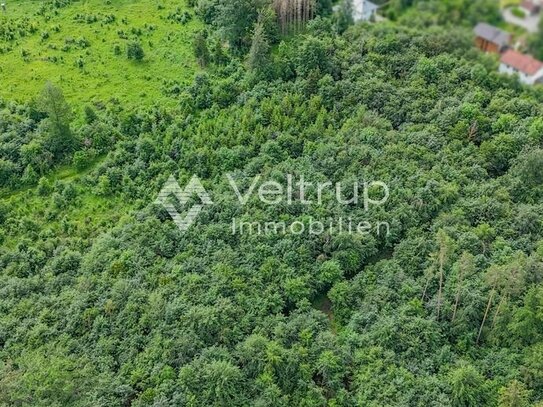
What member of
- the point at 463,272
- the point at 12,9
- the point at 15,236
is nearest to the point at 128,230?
the point at 15,236

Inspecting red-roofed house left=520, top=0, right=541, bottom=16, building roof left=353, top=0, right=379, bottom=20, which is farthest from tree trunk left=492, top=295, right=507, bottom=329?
building roof left=353, top=0, right=379, bottom=20

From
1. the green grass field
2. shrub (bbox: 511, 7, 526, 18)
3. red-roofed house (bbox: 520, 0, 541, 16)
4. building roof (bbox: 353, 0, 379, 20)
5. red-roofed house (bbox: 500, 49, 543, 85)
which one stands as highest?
red-roofed house (bbox: 520, 0, 541, 16)

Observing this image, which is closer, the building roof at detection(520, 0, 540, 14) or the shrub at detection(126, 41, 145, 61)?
the building roof at detection(520, 0, 540, 14)

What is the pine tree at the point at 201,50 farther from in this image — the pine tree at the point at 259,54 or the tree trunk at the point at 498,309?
the tree trunk at the point at 498,309

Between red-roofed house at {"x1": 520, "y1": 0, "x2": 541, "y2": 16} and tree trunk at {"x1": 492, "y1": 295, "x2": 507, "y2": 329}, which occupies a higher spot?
red-roofed house at {"x1": 520, "y1": 0, "x2": 541, "y2": 16}

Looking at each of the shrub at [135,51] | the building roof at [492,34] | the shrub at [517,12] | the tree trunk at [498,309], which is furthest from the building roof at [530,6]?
the shrub at [135,51]

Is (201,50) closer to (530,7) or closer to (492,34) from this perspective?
→ (492,34)

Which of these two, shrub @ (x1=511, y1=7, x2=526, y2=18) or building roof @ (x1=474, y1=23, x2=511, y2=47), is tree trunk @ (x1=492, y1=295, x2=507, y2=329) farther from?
shrub @ (x1=511, y1=7, x2=526, y2=18)
